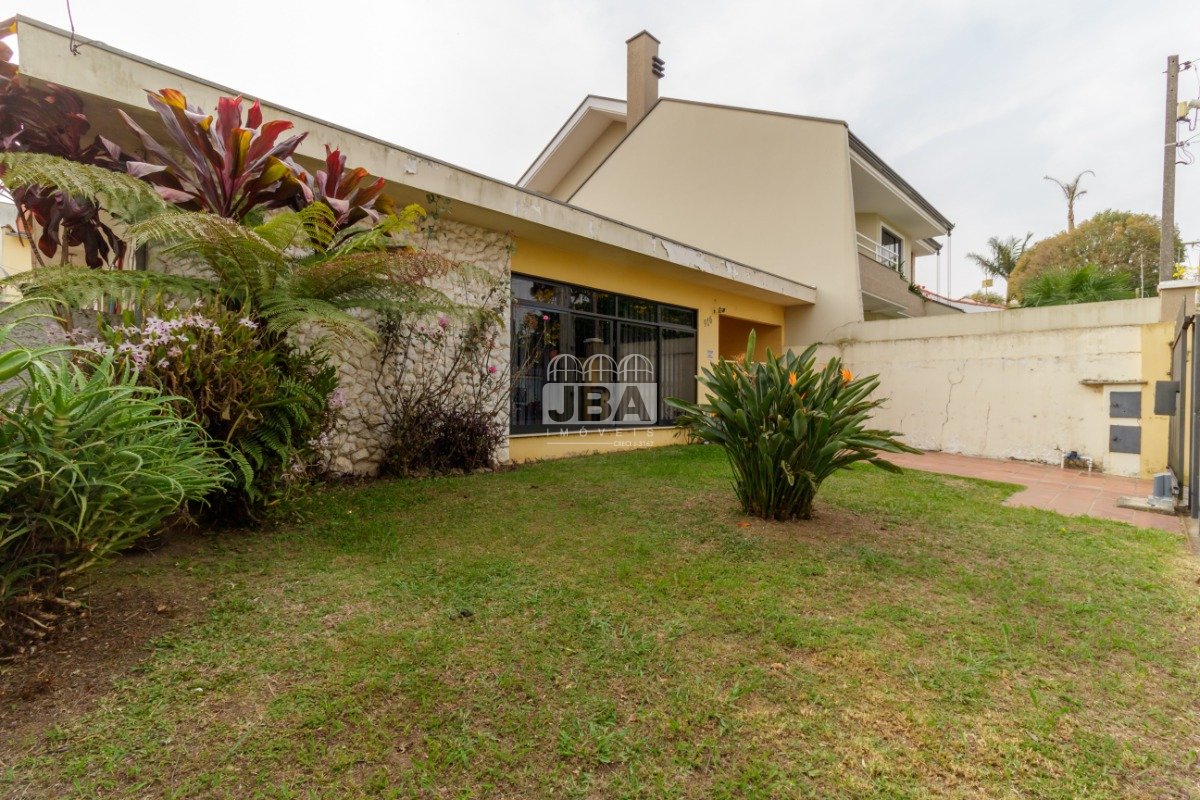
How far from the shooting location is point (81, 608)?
7.66 ft

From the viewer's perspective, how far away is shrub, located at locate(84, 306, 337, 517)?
309 cm

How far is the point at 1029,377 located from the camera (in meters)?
9.15

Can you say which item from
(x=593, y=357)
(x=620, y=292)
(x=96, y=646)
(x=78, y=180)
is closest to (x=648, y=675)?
(x=96, y=646)

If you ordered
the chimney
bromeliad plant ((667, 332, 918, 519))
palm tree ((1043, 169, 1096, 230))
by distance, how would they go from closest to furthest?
bromeliad plant ((667, 332, 918, 519)), the chimney, palm tree ((1043, 169, 1096, 230))

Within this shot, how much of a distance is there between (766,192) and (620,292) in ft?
20.9

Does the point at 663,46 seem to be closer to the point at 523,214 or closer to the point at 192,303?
the point at 523,214

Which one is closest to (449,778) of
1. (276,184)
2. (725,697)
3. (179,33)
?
(725,697)

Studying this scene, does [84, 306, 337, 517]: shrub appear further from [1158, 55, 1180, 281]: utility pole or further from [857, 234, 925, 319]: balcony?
[1158, 55, 1180, 281]: utility pole

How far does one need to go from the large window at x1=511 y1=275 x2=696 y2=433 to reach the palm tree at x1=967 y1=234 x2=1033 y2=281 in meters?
23.5

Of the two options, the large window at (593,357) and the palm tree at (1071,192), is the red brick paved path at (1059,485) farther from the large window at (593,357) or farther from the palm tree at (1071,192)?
the palm tree at (1071,192)

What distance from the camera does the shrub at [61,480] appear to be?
1.92 meters

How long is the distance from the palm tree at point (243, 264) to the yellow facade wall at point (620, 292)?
12.0ft
